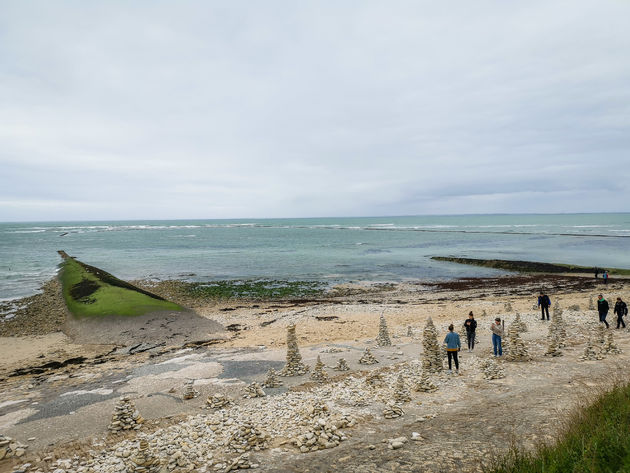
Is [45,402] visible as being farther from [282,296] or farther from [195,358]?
[282,296]

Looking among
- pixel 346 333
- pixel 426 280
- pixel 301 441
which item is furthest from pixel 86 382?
pixel 426 280

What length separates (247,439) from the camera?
394 inches

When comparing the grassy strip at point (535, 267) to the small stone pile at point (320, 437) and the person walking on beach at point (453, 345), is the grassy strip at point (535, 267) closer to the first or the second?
the person walking on beach at point (453, 345)

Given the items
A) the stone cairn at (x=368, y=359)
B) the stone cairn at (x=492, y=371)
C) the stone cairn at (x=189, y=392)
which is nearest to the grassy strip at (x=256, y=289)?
the stone cairn at (x=368, y=359)

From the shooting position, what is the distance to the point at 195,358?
65.4ft

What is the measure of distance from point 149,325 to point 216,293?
16375mm

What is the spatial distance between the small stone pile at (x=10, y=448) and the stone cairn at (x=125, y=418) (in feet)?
7.65

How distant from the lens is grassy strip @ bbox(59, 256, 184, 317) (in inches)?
1200

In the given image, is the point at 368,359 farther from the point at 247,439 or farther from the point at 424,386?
the point at 247,439

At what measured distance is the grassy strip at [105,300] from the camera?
30484 mm

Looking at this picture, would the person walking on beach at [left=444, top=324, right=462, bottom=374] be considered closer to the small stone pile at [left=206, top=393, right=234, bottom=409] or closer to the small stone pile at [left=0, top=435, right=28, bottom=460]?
the small stone pile at [left=206, top=393, right=234, bottom=409]

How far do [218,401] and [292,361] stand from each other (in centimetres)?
413

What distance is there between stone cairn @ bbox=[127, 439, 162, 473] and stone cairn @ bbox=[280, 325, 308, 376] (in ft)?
24.1

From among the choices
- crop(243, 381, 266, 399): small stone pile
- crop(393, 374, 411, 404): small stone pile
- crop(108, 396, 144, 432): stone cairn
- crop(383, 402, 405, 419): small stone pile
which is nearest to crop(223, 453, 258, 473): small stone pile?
crop(383, 402, 405, 419): small stone pile
